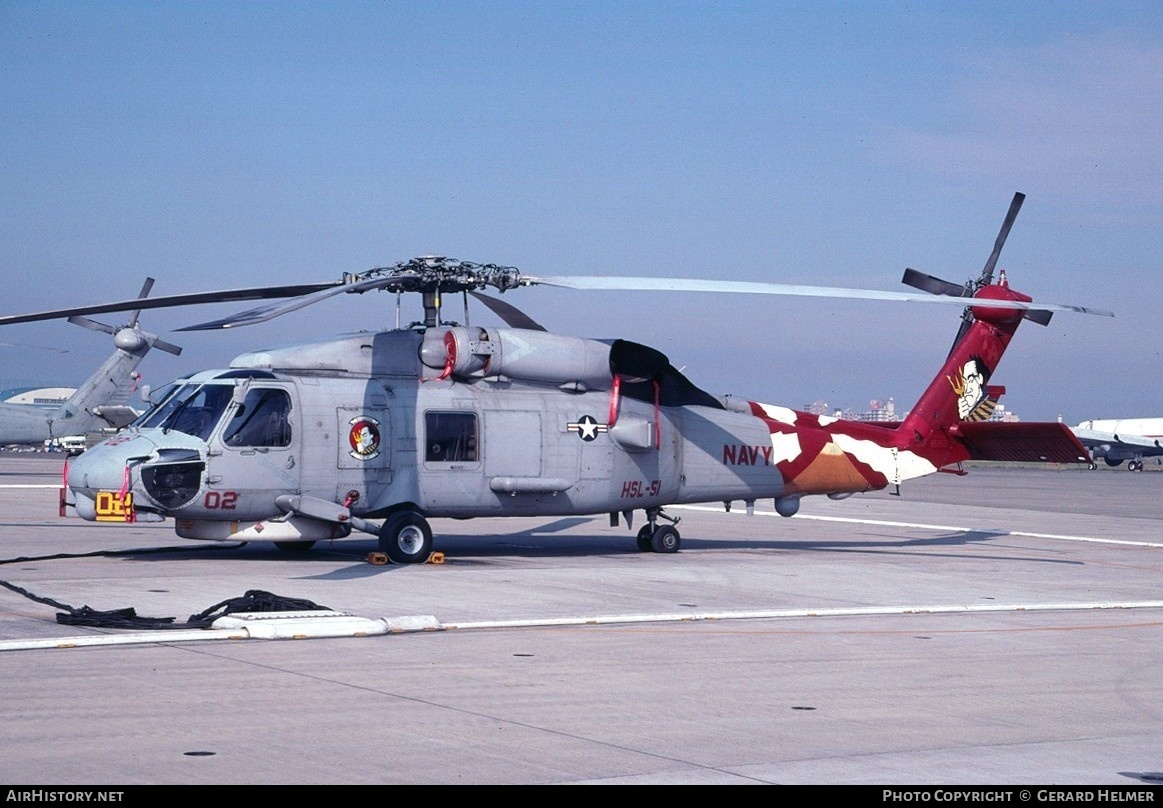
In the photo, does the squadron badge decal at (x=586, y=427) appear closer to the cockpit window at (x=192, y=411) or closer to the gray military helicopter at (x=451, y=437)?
the gray military helicopter at (x=451, y=437)

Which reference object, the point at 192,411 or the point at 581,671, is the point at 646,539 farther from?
the point at 581,671

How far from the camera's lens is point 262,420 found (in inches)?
722

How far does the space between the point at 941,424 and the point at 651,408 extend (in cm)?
565

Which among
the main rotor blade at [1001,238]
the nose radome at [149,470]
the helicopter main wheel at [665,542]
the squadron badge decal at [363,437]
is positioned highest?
the main rotor blade at [1001,238]

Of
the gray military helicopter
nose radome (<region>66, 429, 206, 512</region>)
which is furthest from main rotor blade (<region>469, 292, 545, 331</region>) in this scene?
nose radome (<region>66, 429, 206, 512</region>)

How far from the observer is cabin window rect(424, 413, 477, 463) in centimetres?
1922

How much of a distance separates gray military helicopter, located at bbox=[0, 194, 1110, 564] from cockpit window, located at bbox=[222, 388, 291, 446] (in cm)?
2

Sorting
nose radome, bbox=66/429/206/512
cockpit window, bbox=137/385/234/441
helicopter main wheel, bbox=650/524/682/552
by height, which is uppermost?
cockpit window, bbox=137/385/234/441

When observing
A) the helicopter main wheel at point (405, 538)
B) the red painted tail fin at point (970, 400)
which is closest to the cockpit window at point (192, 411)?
the helicopter main wheel at point (405, 538)

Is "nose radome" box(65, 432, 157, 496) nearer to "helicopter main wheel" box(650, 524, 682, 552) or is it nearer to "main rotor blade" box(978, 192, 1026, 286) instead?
"helicopter main wheel" box(650, 524, 682, 552)

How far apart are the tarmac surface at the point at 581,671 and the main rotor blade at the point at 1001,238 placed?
16.3 feet

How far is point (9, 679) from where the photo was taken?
934cm

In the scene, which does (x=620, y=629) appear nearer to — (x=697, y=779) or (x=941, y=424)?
(x=697, y=779)

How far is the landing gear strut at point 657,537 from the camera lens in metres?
21.8
